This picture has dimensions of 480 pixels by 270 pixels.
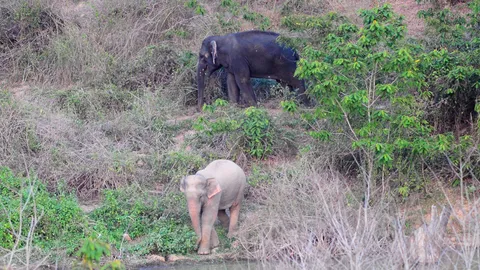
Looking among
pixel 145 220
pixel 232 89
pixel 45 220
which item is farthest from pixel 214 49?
pixel 45 220

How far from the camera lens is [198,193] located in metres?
9.90

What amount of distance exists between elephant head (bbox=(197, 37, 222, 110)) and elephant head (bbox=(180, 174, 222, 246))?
4.99 meters

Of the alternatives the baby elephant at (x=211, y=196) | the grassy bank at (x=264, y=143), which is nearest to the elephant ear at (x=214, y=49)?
the grassy bank at (x=264, y=143)

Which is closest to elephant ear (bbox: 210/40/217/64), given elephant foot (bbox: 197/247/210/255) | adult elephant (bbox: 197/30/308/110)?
adult elephant (bbox: 197/30/308/110)

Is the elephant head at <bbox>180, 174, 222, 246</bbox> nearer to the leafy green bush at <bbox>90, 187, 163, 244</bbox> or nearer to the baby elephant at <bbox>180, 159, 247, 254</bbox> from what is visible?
the baby elephant at <bbox>180, 159, 247, 254</bbox>

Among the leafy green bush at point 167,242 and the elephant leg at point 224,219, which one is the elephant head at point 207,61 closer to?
the elephant leg at point 224,219

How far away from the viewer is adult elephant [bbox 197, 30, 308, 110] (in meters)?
14.7

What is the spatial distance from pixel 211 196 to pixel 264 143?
265cm

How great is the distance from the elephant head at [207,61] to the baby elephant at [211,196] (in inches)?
173

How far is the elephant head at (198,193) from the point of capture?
9.90 meters

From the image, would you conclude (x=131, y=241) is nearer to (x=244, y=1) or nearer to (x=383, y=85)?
(x=383, y=85)

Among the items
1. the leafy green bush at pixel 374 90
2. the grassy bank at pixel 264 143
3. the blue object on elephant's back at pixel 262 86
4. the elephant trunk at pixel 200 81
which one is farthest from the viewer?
the blue object on elephant's back at pixel 262 86

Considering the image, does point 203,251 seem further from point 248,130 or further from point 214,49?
point 214,49

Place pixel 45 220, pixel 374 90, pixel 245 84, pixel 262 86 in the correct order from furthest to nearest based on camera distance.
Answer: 1. pixel 262 86
2. pixel 245 84
3. pixel 374 90
4. pixel 45 220
